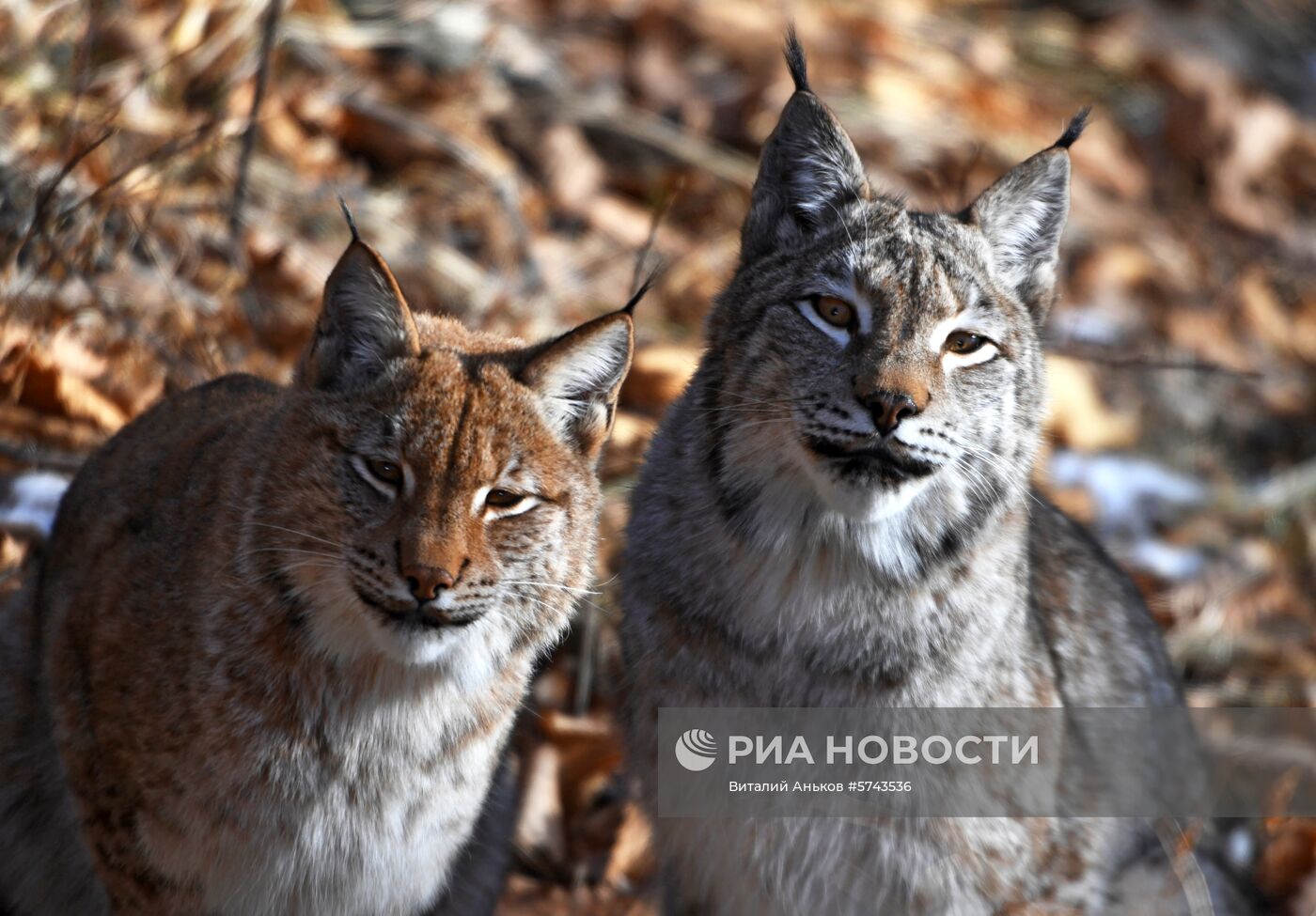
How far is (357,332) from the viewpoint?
4141 mm

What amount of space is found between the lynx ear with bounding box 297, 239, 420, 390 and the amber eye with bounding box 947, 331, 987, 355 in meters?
1.64

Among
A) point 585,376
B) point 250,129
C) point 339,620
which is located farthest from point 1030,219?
point 250,129

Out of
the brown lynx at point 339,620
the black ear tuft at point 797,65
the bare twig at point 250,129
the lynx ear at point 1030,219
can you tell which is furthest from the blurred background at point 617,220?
the black ear tuft at point 797,65

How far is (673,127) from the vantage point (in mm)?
9109

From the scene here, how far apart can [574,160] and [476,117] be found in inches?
24.0

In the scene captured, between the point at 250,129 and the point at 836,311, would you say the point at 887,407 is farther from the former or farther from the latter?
the point at 250,129

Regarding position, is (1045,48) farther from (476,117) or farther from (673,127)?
(476,117)

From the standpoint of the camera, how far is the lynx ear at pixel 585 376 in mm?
4109

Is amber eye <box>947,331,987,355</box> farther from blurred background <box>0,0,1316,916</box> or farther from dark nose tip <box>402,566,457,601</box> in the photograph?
blurred background <box>0,0,1316,916</box>

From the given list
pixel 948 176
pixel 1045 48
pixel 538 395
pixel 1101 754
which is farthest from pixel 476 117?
pixel 1045 48

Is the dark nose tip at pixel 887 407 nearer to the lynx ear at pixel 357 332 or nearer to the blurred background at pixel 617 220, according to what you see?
the lynx ear at pixel 357 332

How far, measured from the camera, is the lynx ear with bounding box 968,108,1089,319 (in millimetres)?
4840

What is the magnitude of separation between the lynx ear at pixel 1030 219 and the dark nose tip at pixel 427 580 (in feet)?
7.30

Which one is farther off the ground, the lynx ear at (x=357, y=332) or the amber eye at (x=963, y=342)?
the amber eye at (x=963, y=342)
